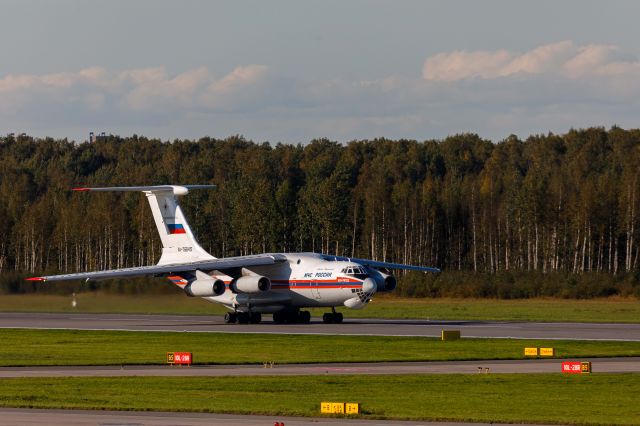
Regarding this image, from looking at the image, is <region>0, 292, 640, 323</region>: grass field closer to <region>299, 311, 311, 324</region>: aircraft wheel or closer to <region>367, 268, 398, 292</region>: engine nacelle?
<region>299, 311, 311, 324</region>: aircraft wheel

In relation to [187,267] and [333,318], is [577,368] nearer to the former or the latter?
[333,318]

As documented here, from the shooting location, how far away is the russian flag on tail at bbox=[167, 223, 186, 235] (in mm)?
61969

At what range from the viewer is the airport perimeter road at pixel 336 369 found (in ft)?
107

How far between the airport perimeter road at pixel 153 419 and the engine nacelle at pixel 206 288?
106ft

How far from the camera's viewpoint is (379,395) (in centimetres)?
2741

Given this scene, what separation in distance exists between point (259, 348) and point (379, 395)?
14.8 m

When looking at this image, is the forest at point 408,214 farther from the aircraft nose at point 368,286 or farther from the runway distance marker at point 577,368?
the runway distance marker at point 577,368

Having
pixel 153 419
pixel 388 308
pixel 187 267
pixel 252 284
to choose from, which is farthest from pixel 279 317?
pixel 153 419

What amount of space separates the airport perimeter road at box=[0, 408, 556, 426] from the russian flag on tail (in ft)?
124

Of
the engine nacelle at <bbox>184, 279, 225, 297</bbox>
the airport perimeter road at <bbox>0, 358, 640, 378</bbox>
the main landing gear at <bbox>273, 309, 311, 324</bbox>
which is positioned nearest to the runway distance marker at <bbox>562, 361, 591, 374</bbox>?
the airport perimeter road at <bbox>0, 358, 640, 378</bbox>

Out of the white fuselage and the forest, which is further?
the forest

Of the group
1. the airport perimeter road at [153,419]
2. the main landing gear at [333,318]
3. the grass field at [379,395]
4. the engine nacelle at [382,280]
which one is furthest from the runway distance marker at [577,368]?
the main landing gear at [333,318]

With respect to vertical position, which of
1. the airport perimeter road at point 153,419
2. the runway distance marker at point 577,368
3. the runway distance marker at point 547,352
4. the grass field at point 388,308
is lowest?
the grass field at point 388,308

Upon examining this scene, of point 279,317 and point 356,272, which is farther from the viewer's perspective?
point 279,317
